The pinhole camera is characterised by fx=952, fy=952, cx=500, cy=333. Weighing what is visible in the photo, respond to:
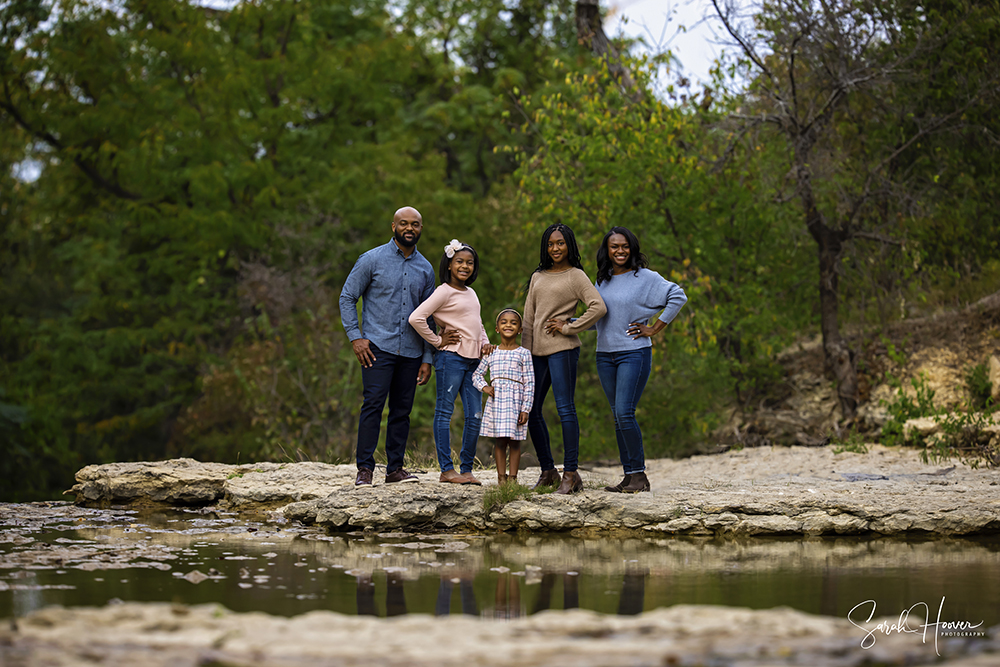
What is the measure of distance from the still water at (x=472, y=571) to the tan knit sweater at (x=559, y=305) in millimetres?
1415

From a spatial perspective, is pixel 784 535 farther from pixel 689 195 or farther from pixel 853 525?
pixel 689 195

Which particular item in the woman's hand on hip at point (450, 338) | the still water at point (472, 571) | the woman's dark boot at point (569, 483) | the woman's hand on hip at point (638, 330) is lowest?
the still water at point (472, 571)

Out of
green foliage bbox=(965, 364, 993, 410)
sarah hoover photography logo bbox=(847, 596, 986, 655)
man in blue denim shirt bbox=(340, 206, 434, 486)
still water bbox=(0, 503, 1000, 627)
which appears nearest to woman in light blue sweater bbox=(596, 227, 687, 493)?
still water bbox=(0, 503, 1000, 627)

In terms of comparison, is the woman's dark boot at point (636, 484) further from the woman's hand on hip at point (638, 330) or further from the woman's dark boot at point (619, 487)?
the woman's hand on hip at point (638, 330)

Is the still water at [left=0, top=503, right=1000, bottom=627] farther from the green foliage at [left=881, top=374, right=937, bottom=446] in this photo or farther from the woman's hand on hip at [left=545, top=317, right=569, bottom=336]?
the green foliage at [left=881, top=374, right=937, bottom=446]

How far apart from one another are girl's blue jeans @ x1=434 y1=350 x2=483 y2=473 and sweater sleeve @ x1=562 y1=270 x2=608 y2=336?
36.0 inches

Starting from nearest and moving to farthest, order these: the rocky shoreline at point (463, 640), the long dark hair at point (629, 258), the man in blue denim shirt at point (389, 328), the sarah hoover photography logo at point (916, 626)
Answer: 1. the rocky shoreline at point (463, 640)
2. the sarah hoover photography logo at point (916, 626)
3. the long dark hair at point (629, 258)
4. the man in blue denim shirt at point (389, 328)

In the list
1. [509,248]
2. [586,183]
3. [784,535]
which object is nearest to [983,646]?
[784,535]

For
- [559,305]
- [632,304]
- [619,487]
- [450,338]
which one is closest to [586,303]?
[559,305]

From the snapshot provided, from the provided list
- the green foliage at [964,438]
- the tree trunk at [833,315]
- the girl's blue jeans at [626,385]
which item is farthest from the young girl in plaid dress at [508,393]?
the tree trunk at [833,315]

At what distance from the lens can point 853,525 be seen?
22.0 ft

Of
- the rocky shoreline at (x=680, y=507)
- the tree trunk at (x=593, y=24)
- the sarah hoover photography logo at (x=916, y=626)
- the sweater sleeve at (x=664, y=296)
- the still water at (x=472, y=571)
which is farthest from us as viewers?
the tree trunk at (x=593, y=24)

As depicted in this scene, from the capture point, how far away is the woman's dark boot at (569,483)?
278 inches

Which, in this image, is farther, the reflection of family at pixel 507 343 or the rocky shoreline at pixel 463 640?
the reflection of family at pixel 507 343
